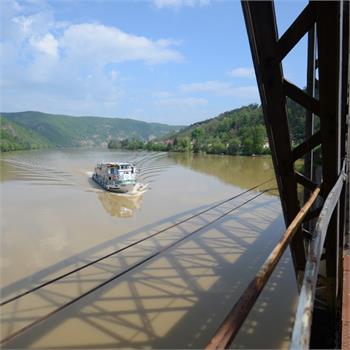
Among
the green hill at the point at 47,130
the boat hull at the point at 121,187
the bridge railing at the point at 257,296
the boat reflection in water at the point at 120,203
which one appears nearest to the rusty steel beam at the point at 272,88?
the bridge railing at the point at 257,296

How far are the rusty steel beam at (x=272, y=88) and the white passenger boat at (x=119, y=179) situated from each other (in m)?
25.3

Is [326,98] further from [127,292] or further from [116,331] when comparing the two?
[127,292]

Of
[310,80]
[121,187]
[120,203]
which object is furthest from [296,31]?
[121,187]

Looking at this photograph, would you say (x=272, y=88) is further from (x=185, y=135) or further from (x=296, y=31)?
(x=185, y=135)

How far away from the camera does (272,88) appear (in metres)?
2.58

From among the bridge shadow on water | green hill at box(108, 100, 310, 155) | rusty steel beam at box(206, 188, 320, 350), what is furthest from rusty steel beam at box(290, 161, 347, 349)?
green hill at box(108, 100, 310, 155)

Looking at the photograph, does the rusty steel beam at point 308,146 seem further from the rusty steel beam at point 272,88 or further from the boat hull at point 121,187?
the boat hull at point 121,187

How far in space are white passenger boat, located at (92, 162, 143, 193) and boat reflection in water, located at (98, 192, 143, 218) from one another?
87 centimetres

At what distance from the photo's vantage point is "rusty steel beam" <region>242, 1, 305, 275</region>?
226cm

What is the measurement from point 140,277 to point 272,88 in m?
7.40

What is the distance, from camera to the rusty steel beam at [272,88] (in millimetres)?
2260

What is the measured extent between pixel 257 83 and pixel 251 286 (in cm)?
180

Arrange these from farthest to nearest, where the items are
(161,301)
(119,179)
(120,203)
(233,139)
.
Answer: (233,139) → (119,179) → (120,203) → (161,301)

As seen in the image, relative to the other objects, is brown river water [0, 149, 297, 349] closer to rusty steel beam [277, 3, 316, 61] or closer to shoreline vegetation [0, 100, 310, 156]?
rusty steel beam [277, 3, 316, 61]
